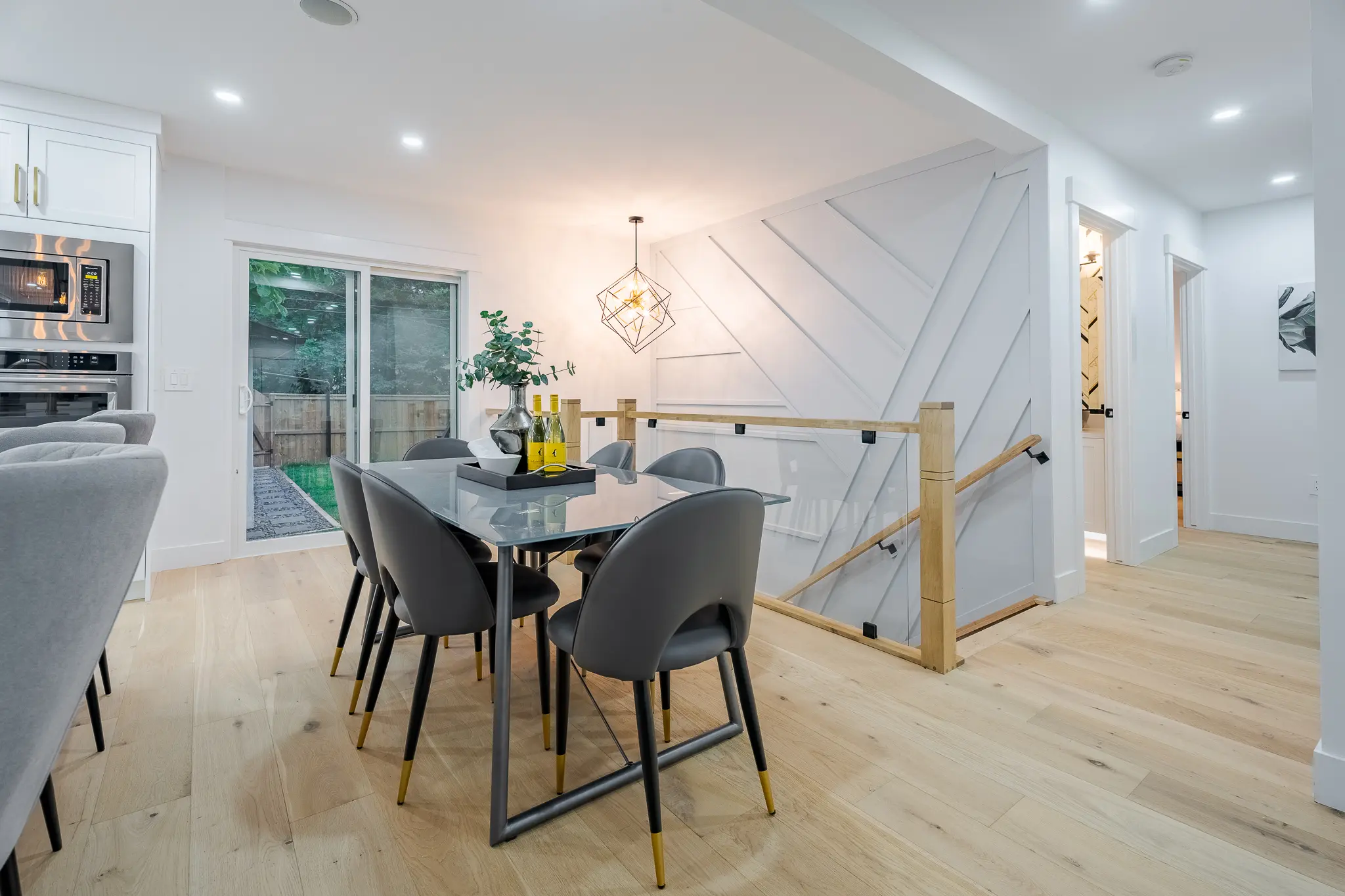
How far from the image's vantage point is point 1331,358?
5.31ft

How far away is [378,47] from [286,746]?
2.53 m

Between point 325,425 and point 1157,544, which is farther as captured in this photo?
point 325,425

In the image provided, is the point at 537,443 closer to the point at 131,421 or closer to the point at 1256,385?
the point at 131,421

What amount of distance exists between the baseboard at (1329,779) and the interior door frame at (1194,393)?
13.4ft

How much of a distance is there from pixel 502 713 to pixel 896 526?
5.61 feet

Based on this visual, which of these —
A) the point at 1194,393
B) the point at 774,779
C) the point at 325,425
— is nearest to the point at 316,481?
the point at 325,425

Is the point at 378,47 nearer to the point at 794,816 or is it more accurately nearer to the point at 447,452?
the point at 447,452

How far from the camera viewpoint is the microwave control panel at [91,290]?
3.02m

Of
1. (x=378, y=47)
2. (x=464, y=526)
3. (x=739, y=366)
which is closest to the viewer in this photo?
(x=464, y=526)

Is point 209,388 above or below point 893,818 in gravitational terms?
above

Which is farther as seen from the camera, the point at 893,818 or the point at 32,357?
the point at 32,357

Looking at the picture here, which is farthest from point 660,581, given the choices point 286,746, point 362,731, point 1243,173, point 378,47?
point 1243,173

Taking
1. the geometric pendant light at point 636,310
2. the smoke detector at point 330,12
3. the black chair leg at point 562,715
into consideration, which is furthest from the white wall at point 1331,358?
the geometric pendant light at point 636,310

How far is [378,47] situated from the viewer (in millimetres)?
2590
